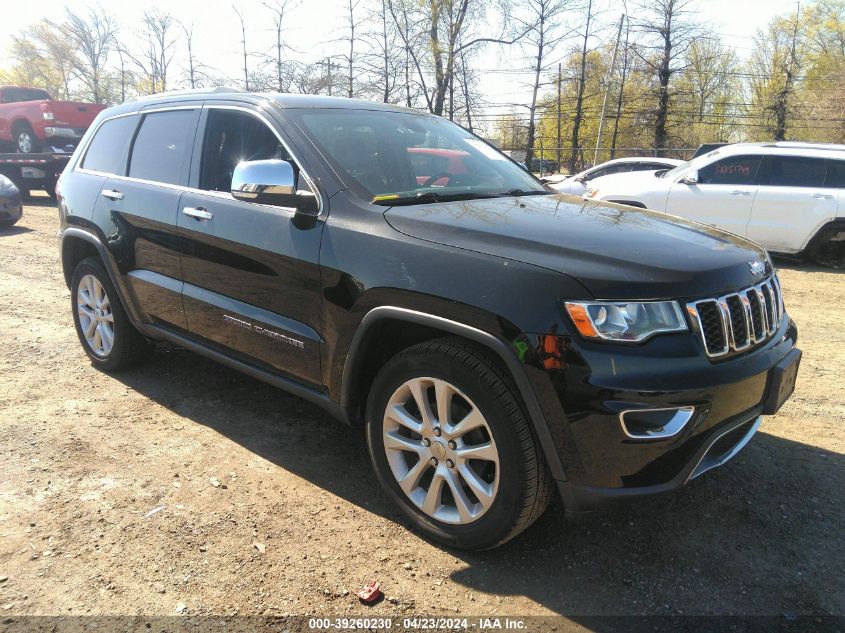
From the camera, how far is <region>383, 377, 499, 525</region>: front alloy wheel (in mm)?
2494

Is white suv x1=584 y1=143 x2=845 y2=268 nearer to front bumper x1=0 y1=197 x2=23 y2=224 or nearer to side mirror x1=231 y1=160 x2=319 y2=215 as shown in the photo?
side mirror x1=231 y1=160 x2=319 y2=215

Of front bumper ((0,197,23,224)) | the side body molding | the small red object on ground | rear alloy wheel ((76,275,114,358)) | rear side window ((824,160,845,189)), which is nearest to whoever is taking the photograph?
the side body molding

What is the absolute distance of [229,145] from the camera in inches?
142

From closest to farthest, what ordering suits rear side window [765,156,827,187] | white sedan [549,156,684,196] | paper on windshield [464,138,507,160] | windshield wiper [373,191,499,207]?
windshield wiper [373,191,499,207] < paper on windshield [464,138,507,160] < rear side window [765,156,827,187] < white sedan [549,156,684,196]

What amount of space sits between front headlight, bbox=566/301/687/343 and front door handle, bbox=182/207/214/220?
2.16m

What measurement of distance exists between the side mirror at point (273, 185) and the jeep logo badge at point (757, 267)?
187 cm

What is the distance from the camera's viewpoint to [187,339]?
12.6ft

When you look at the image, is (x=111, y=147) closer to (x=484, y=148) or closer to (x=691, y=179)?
(x=484, y=148)

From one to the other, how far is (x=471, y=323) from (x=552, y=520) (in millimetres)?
1121

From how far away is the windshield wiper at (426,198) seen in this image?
2.94m

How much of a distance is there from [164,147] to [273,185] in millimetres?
1475

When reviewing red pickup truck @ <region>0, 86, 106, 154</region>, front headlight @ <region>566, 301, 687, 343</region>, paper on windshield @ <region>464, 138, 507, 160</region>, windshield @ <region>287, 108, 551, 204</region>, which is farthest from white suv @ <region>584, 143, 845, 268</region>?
red pickup truck @ <region>0, 86, 106, 154</region>

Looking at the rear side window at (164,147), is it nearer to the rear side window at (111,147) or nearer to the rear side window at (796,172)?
the rear side window at (111,147)

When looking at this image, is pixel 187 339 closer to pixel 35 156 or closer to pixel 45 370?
pixel 45 370
